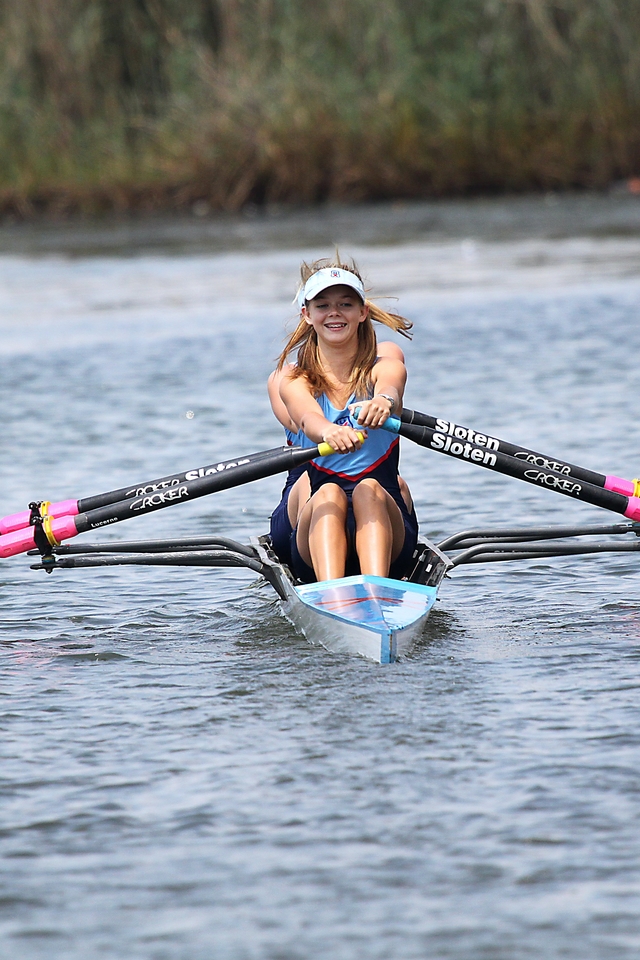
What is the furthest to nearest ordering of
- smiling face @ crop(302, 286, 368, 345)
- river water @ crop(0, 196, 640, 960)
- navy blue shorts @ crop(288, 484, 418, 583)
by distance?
smiling face @ crop(302, 286, 368, 345), navy blue shorts @ crop(288, 484, 418, 583), river water @ crop(0, 196, 640, 960)

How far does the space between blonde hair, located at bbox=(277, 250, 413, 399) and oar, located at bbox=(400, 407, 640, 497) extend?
8.6 inches

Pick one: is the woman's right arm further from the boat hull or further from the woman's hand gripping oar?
the boat hull

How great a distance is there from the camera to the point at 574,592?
6520 mm

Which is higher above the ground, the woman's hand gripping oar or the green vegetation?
the green vegetation

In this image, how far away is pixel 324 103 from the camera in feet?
69.9

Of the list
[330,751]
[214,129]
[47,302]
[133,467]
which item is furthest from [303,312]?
[214,129]

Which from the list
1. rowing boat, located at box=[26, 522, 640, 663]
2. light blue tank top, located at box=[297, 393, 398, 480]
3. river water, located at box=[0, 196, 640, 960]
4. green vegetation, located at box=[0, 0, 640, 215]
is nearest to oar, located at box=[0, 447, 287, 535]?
rowing boat, located at box=[26, 522, 640, 663]

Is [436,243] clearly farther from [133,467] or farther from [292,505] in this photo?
[292,505]

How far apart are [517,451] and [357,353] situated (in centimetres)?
72

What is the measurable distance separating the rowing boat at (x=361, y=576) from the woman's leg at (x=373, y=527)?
0.39ft

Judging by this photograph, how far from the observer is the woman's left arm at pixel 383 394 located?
5.86 metres

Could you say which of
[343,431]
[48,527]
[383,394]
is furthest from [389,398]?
[48,527]

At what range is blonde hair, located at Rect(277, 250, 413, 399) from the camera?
626 centimetres

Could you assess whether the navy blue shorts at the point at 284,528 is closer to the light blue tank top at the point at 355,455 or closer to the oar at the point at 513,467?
the light blue tank top at the point at 355,455
